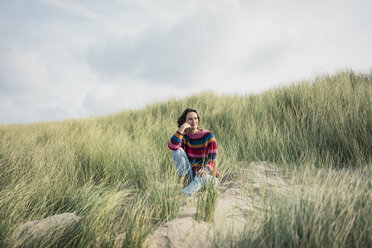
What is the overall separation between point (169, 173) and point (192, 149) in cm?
45

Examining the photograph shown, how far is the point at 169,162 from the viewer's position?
3740mm

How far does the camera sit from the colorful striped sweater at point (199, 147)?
2.70m

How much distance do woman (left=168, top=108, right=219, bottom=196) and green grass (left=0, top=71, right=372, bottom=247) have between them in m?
0.23

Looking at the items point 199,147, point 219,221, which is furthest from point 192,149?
point 219,221

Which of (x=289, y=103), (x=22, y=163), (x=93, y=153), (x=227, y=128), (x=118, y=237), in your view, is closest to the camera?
(x=118, y=237)

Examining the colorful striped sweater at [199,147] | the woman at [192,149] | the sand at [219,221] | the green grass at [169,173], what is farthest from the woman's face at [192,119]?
the sand at [219,221]

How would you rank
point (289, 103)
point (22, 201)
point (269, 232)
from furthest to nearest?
point (289, 103) < point (22, 201) < point (269, 232)

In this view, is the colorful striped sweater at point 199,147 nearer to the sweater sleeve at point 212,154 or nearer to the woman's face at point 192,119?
the sweater sleeve at point 212,154

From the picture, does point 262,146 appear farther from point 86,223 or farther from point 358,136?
point 86,223

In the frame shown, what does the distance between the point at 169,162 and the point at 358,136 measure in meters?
3.14

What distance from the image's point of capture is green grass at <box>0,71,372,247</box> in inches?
64.3

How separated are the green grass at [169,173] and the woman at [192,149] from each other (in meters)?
0.23

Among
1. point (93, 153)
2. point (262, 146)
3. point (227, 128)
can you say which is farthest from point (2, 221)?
point (227, 128)

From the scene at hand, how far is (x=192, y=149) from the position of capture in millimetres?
2930
